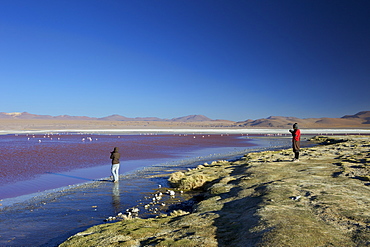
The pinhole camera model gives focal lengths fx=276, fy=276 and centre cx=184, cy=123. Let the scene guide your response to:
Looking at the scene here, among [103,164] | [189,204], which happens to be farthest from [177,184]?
[103,164]

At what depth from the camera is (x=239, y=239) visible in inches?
241

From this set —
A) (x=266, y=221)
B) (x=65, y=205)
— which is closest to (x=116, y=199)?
(x=65, y=205)

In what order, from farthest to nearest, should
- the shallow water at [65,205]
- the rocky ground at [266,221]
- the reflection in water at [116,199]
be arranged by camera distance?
the reflection in water at [116,199], the shallow water at [65,205], the rocky ground at [266,221]

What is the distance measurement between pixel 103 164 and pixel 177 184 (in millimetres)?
11637

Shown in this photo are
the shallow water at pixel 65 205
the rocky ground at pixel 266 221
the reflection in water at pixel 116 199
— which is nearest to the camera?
the rocky ground at pixel 266 221

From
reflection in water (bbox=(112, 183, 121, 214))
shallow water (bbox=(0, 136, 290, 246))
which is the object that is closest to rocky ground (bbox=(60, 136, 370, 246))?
shallow water (bbox=(0, 136, 290, 246))

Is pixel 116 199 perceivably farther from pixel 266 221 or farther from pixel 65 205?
pixel 266 221

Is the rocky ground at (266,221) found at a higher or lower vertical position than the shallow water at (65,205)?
higher

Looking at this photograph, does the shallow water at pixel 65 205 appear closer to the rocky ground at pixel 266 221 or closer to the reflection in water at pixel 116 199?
the reflection in water at pixel 116 199

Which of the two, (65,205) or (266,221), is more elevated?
(266,221)

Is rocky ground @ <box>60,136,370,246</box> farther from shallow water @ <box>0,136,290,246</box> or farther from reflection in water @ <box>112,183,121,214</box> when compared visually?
reflection in water @ <box>112,183,121,214</box>

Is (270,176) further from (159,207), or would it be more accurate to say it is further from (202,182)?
(159,207)

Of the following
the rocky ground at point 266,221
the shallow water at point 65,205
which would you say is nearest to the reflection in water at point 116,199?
the shallow water at point 65,205

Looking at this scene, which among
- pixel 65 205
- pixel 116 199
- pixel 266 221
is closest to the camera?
pixel 266 221
